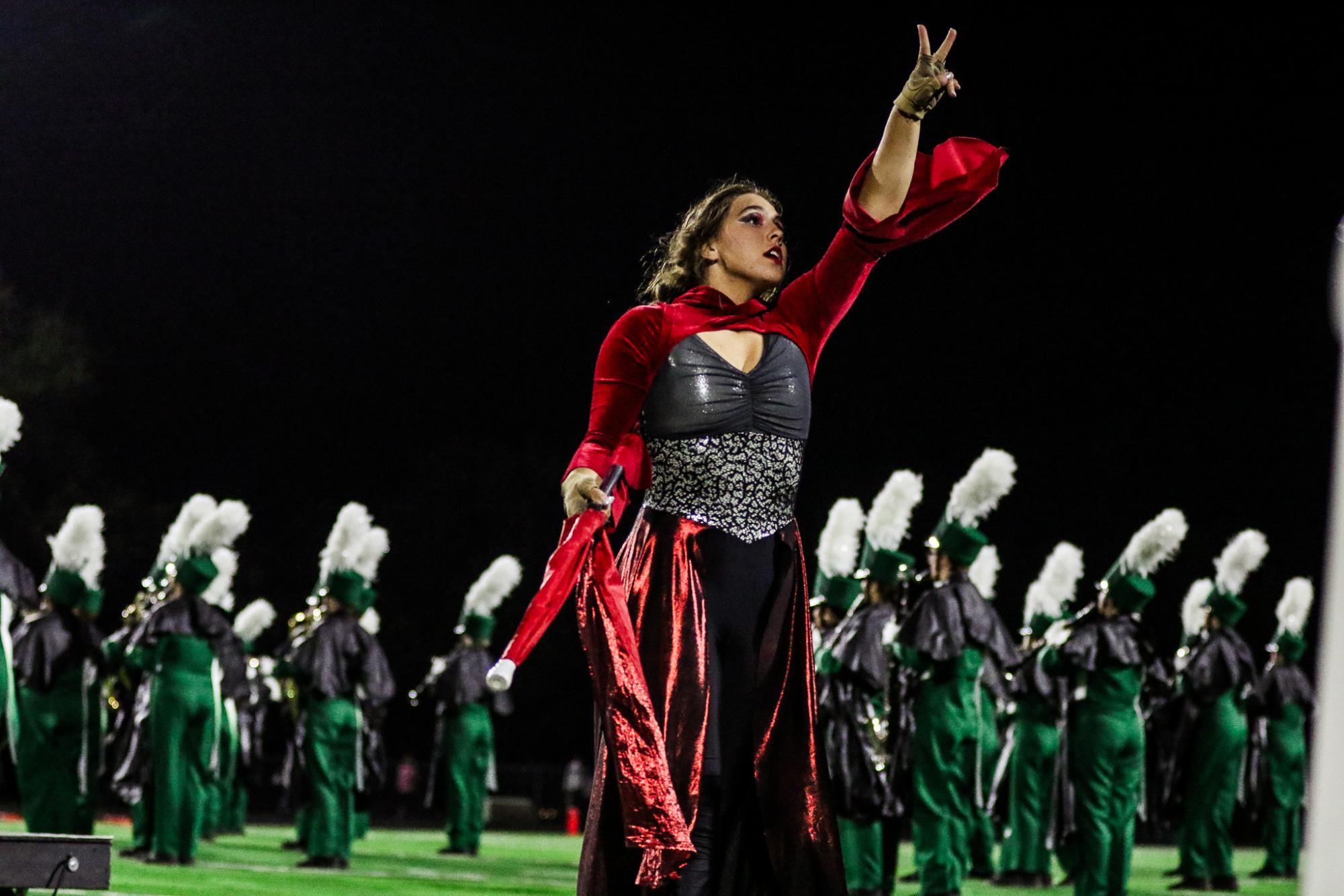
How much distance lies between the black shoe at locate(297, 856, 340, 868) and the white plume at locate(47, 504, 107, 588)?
83.3 inches

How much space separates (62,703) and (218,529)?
1.37m

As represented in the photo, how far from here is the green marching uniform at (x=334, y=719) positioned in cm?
1043

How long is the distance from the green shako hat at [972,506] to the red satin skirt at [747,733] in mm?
4497

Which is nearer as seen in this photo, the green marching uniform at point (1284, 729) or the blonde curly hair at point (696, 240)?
the blonde curly hair at point (696, 240)

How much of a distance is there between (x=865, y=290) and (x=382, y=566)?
930cm

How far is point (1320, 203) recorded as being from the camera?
18312 millimetres

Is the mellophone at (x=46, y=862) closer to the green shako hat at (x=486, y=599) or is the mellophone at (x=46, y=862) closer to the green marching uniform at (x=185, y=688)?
the green marching uniform at (x=185, y=688)

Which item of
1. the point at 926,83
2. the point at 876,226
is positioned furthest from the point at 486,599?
the point at 926,83

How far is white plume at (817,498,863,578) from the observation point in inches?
348

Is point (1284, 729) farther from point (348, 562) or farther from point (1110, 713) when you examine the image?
point (348, 562)

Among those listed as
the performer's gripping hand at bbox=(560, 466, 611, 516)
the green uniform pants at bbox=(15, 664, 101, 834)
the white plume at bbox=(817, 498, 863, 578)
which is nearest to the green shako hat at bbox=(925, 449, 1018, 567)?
the white plume at bbox=(817, 498, 863, 578)

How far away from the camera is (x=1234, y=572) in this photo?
10.9 m

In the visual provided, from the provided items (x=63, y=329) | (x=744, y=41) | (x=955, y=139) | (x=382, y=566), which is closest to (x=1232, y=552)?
(x=955, y=139)

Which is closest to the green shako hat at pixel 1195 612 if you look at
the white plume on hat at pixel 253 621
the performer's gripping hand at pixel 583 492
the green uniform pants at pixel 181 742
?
the green uniform pants at pixel 181 742
